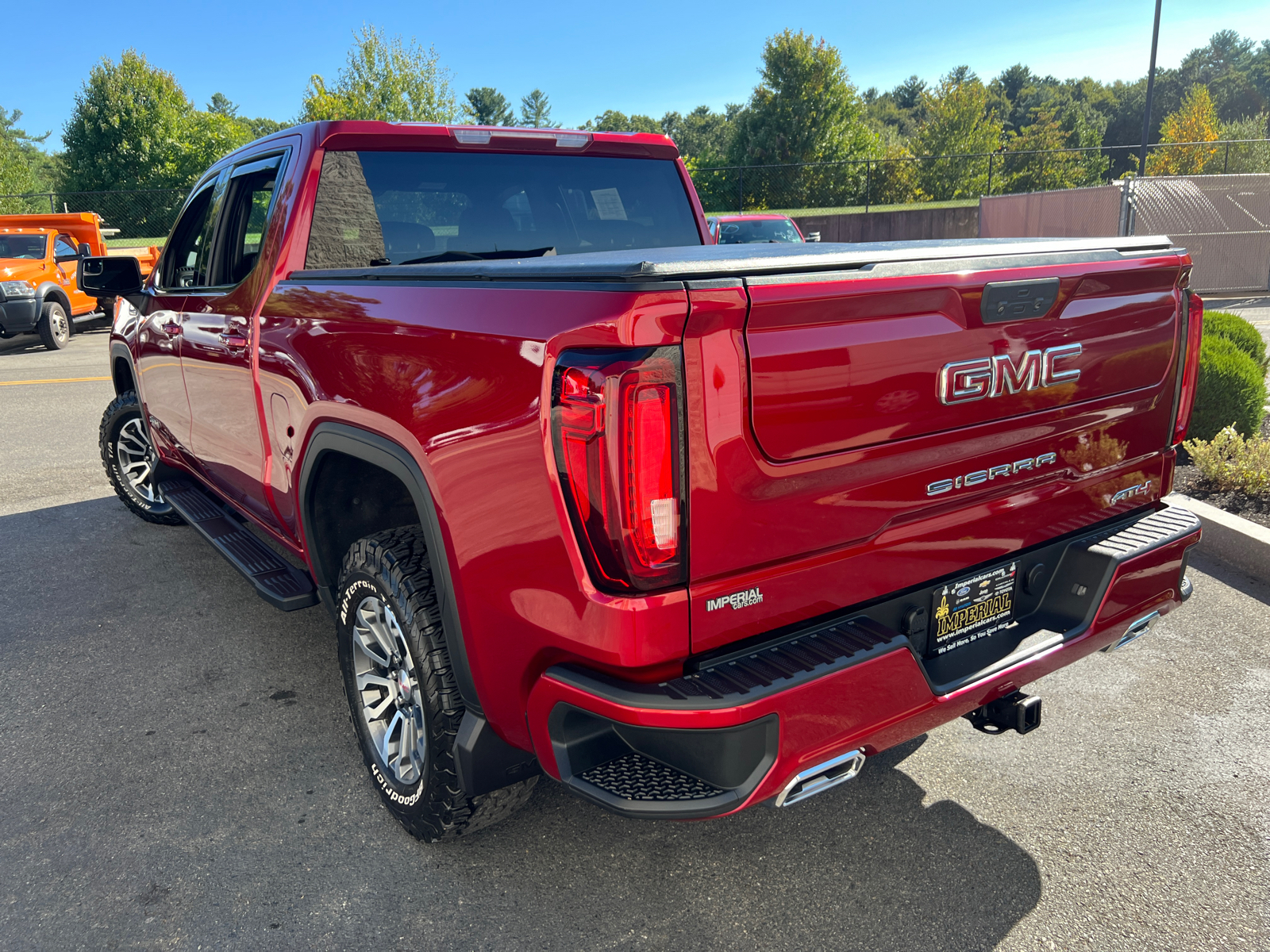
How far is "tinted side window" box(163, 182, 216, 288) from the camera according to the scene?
13.9ft

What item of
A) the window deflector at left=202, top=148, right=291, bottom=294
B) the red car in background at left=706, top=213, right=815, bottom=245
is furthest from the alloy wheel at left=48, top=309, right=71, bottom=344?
the window deflector at left=202, top=148, right=291, bottom=294

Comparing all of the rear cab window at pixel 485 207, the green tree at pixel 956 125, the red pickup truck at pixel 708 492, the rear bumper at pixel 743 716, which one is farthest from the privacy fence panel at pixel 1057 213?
the green tree at pixel 956 125

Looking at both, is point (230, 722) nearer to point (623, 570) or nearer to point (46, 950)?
point (46, 950)

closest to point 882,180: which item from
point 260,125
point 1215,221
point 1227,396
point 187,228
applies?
point 1215,221

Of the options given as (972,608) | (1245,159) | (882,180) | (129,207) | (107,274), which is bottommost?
(972,608)

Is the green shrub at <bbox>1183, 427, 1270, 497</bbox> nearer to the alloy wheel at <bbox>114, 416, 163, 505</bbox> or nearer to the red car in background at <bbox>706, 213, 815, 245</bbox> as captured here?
the alloy wheel at <bbox>114, 416, 163, 505</bbox>

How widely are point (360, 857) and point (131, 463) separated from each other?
13.8 feet

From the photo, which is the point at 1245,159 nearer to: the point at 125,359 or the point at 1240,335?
the point at 1240,335

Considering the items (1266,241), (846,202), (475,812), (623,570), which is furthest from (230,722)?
(846,202)

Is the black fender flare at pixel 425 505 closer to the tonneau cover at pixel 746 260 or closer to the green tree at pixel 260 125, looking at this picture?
the tonneau cover at pixel 746 260

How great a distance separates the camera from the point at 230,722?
11.2ft

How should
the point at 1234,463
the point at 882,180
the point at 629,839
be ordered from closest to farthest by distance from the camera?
the point at 629,839
the point at 1234,463
the point at 882,180

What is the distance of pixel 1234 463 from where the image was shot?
5371mm

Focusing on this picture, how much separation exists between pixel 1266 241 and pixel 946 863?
60.9ft
